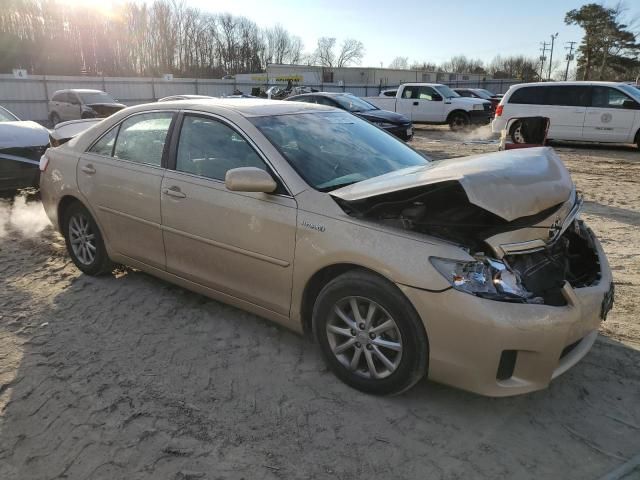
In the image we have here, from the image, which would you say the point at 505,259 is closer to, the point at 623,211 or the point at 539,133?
the point at 623,211

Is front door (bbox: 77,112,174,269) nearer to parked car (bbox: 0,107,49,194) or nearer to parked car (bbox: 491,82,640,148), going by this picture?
parked car (bbox: 0,107,49,194)

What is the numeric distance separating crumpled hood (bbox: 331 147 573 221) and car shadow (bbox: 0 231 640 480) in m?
1.15

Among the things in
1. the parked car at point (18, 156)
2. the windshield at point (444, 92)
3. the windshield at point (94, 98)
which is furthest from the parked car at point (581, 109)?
the windshield at point (94, 98)

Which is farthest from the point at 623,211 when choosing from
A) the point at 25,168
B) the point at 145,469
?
the point at 25,168

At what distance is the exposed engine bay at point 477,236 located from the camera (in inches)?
98.1

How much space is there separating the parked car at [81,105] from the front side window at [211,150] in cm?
1708

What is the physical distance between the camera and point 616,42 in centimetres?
5556

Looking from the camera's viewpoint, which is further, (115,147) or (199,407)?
(115,147)

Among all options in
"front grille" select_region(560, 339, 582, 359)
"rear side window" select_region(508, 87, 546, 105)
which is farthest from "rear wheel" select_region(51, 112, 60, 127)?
"front grille" select_region(560, 339, 582, 359)

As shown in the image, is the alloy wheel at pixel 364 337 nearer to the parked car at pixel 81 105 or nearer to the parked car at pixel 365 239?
the parked car at pixel 365 239

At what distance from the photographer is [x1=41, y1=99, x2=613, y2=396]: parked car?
2.50 m

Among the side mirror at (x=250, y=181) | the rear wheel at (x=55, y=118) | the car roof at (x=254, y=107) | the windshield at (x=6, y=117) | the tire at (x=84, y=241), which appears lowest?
the rear wheel at (x=55, y=118)

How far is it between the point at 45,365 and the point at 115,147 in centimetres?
190

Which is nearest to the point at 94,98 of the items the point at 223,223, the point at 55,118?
the point at 55,118
